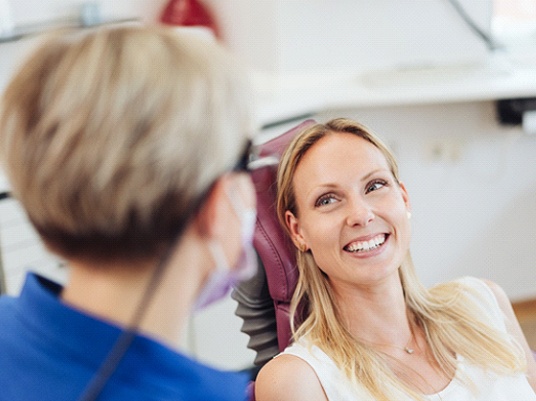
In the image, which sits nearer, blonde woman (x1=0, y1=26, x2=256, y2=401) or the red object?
blonde woman (x1=0, y1=26, x2=256, y2=401)

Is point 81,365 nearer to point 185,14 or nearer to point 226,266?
point 226,266

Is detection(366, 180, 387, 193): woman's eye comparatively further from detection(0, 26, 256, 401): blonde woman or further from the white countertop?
the white countertop

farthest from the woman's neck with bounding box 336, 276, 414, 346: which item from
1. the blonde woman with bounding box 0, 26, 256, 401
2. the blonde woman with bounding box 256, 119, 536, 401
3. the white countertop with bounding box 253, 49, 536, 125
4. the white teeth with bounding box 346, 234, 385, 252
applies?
the white countertop with bounding box 253, 49, 536, 125

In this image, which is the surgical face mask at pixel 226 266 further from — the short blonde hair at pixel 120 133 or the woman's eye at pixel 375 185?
the woman's eye at pixel 375 185

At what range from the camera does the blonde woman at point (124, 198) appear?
79 centimetres

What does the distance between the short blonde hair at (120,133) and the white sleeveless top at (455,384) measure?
749 mm

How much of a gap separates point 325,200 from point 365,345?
A: 0.98 feet

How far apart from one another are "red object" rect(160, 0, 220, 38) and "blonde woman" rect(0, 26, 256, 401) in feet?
7.08

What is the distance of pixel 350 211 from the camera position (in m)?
1.56

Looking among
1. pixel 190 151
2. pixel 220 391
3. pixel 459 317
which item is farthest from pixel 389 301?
pixel 190 151

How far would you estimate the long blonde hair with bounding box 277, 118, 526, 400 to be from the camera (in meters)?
1.56

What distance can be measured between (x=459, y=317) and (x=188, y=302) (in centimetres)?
98

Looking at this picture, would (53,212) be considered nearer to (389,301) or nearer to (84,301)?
(84,301)

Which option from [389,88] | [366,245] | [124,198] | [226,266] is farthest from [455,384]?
[389,88]
